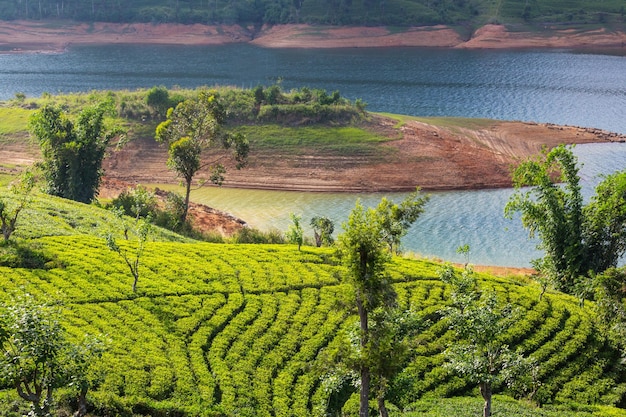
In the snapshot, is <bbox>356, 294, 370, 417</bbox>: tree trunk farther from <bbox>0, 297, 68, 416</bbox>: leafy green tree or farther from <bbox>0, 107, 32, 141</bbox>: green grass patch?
<bbox>0, 107, 32, 141</bbox>: green grass patch

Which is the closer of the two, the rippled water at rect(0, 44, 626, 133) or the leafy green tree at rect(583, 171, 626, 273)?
the leafy green tree at rect(583, 171, 626, 273)

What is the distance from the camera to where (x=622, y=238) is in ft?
147

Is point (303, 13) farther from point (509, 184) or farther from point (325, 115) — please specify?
point (509, 184)

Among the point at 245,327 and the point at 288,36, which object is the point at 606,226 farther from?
the point at 288,36

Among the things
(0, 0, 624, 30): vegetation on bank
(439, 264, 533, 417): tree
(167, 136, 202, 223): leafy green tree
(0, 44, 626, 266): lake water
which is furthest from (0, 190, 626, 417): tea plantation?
(0, 0, 624, 30): vegetation on bank

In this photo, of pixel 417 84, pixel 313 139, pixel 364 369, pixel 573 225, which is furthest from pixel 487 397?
pixel 417 84

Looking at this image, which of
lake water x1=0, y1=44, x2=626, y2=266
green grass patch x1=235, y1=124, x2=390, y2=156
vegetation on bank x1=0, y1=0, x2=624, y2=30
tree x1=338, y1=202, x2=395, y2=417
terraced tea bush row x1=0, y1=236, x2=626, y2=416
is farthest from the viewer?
vegetation on bank x1=0, y1=0, x2=624, y2=30

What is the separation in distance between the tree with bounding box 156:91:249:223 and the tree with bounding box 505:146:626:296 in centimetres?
2567

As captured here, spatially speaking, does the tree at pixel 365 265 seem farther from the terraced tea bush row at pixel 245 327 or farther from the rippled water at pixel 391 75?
the rippled water at pixel 391 75

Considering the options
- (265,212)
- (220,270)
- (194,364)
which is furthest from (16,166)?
(194,364)

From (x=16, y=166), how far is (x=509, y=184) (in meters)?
60.5

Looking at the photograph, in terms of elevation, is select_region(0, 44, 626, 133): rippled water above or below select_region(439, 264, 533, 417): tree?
above

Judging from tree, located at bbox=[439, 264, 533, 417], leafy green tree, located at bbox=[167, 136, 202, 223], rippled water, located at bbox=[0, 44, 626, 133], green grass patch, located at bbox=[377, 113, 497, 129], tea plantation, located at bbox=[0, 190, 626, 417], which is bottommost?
tea plantation, located at bbox=[0, 190, 626, 417]

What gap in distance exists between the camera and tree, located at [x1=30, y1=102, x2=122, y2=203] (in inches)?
2313
